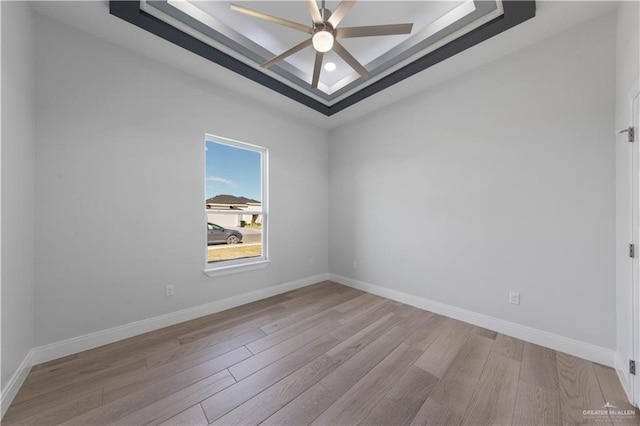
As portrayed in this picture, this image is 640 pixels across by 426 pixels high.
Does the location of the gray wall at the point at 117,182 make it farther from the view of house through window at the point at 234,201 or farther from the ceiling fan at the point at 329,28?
the ceiling fan at the point at 329,28

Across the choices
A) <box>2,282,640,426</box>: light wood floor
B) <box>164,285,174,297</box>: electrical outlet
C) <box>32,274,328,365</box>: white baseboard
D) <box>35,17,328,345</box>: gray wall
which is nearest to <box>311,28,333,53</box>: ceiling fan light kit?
<box>35,17,328,345</box>: gray wall

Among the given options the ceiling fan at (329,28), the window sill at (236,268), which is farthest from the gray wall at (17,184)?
the ceiling fan at (329,28)

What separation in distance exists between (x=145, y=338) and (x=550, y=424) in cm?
329

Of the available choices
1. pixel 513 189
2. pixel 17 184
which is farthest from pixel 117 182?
pixel 513 189

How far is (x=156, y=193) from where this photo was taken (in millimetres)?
2529

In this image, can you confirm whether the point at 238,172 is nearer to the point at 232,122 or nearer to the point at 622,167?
the point at 232,122

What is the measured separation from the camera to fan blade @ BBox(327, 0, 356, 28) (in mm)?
1650

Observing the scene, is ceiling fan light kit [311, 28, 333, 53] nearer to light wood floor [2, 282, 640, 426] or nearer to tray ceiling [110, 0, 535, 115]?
tray ceiling [110, 0, 535, 115]

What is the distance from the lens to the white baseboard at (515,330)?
6.49 feet

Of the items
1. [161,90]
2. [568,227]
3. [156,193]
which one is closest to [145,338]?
[156,193]

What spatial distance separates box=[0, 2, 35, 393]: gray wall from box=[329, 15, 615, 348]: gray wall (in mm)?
3644

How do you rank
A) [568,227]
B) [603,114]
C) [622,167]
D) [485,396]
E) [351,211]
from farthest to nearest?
[351,211] < [568,227] < [603,114] < [622,167] < [485,396]

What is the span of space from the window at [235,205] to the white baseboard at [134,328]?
417 mm

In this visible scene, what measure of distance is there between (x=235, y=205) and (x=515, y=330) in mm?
3590
